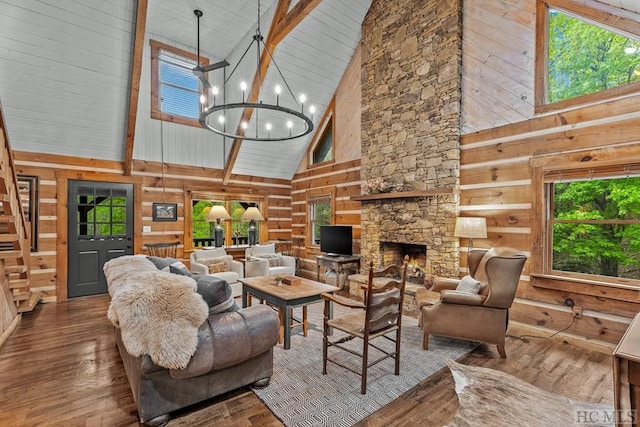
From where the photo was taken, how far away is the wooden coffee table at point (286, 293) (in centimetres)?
326

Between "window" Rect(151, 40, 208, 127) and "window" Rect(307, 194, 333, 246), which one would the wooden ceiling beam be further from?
"window" Rect(307, 194, 333, 246)

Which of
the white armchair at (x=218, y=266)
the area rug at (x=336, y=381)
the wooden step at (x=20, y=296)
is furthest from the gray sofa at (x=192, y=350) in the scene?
the wooden step at (x=20, y=296)

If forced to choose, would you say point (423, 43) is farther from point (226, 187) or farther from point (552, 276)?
point (226, 187)

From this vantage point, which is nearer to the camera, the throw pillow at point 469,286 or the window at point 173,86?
the throw pillow at point 469,286

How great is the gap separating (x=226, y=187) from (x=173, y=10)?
3510mm

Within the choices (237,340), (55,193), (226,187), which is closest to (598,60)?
(237,340)

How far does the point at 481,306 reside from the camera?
3.17m

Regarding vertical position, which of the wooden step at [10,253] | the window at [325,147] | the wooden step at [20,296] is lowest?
the wooden step at [20,296]

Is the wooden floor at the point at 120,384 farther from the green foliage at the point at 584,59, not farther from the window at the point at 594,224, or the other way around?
the green foliage at the point at 584,59

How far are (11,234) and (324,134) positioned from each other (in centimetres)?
575

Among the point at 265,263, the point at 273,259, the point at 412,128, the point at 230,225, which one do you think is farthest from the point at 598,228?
the point at 230,225

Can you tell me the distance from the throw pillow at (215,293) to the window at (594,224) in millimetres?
3824

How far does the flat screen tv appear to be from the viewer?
6.04 meters

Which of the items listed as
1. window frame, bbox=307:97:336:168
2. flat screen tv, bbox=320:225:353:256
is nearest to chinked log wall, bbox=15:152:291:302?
window frame, bbox=307:97:336:168
